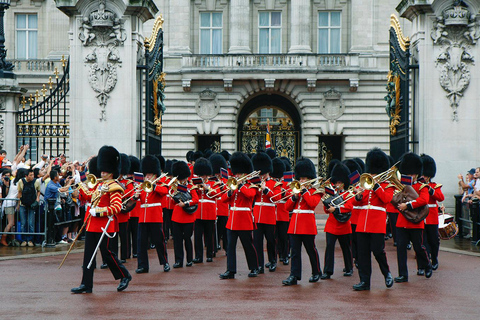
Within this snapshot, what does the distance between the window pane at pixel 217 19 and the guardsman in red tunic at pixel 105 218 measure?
24.1m

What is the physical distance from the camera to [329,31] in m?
31.6

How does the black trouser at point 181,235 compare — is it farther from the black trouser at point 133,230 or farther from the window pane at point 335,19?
the window pane at point 335,19

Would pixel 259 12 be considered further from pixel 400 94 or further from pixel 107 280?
pixel 107 280

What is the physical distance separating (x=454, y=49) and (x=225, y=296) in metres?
6.81

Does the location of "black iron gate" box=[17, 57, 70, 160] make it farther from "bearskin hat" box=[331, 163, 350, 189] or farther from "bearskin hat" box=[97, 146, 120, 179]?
"bearskin hat" box=[331, 163, 350, 189]

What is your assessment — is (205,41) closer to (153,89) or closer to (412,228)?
(153,89)

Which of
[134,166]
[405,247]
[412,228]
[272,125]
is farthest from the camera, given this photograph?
[272,125]

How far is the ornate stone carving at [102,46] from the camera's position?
12648mm

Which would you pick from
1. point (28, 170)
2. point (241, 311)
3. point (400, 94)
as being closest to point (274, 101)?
point (400, 94)

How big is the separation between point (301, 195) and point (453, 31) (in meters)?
5.22

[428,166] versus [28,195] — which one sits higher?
[428,166]

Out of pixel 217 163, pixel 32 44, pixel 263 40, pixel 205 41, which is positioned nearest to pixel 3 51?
pixel 217 163

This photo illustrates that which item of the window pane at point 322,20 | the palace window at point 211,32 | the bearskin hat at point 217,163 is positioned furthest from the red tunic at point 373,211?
the palace window at point 211,32

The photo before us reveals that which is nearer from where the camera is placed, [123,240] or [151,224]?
[151,224]
